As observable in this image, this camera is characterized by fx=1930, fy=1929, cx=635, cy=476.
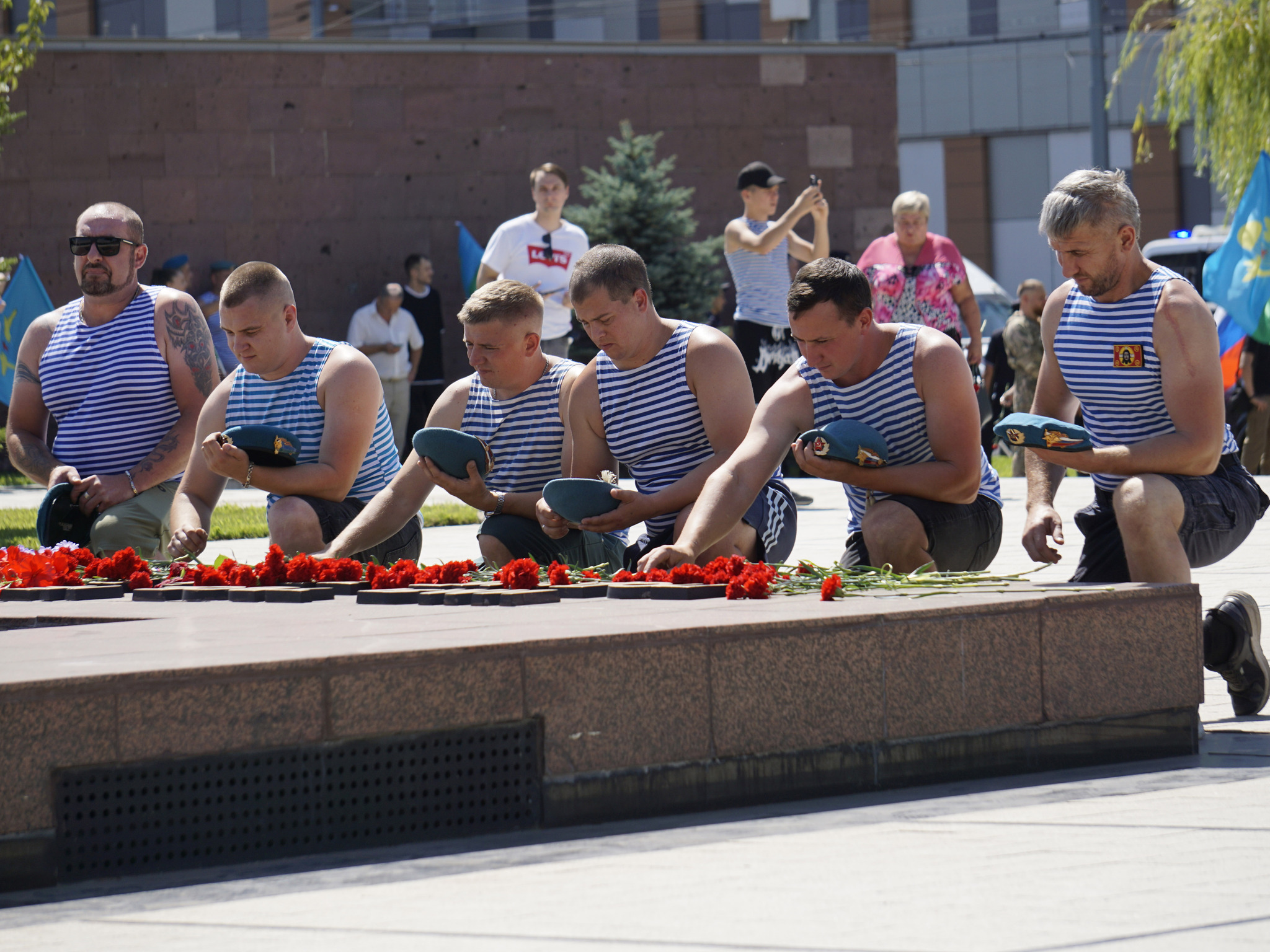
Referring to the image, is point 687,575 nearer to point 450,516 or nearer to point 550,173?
point 450,516

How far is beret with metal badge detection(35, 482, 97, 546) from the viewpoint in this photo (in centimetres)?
738

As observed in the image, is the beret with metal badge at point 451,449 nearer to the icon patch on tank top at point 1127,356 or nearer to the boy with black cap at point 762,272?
the icon patch on tank top at point 1127,356

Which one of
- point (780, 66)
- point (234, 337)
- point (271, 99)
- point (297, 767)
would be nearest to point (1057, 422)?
point (297, 767)

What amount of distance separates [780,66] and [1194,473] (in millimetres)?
17197

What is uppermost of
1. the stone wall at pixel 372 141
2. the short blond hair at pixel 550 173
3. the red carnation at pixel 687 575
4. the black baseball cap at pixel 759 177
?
the stone wall at pixel 372 141

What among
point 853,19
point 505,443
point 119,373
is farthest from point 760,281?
point 853,19

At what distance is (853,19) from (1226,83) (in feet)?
87.8

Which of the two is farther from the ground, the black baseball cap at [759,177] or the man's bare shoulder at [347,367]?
the black baseball cap at [759,177]

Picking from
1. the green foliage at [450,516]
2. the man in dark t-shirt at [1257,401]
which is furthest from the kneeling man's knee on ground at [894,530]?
the man in dark t-shirt at [1257,401]

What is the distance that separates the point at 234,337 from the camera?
693 cm

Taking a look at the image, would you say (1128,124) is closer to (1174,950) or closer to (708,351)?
(708,351)

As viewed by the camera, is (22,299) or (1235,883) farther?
(22,299)

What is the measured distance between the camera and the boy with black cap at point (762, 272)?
12359mm

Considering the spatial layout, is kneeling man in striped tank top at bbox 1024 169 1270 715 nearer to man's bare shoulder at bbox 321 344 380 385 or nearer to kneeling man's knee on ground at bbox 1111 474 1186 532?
kneeling man's knee on ground at bbox 1111 474 1186 532
